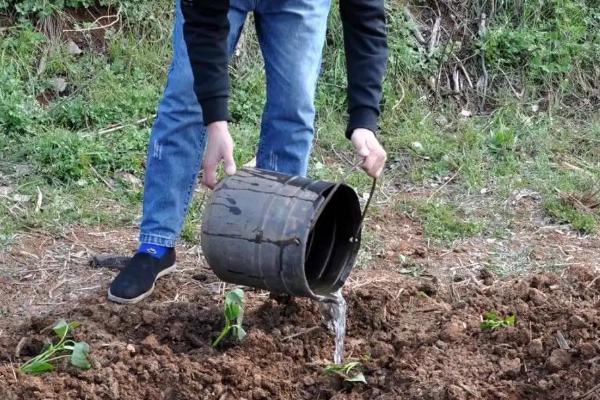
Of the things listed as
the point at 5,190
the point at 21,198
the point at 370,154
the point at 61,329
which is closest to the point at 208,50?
the point at 370,154

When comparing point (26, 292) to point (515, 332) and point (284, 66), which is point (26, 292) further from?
point (515, 332)

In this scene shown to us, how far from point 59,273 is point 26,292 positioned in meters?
0.19

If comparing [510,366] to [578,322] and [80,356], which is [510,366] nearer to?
[578,322]

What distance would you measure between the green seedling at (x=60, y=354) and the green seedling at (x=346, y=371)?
743 mm

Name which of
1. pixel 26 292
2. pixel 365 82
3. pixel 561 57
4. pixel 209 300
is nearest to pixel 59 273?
pixel 26 292

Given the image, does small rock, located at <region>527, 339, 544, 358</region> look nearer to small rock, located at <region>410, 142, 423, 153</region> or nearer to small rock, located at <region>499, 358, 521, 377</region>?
small rock, located at <region>499, 358, 521, 377</region>

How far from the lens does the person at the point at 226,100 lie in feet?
10.4

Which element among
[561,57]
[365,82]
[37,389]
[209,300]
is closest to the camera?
A: [37,389]

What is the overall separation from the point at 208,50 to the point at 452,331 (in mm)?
1274

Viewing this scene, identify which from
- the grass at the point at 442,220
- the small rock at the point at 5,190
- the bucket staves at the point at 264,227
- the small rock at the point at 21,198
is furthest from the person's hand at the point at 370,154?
the small rock at the point at 5,190

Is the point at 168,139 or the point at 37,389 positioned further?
the point at 168,139

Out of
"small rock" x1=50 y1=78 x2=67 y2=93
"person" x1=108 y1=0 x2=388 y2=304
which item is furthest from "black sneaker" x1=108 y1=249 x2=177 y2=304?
"small rock" x1=50 y1=78 x2=67 y2=93

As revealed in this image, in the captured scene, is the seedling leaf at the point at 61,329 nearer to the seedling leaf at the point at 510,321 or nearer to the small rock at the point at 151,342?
the small rock at the point at 151,342

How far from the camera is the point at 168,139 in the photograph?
3.70m
